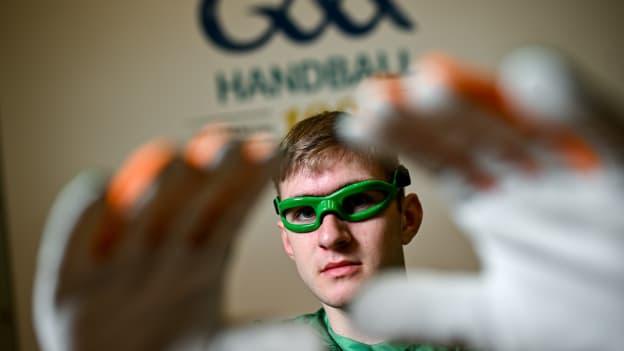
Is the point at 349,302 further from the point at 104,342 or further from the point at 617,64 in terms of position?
the point at 617,64

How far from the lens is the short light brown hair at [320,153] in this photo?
1104 mm

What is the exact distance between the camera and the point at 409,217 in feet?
3.84

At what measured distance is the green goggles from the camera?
3.45 feet

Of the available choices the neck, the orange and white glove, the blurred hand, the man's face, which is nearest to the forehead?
the man's face

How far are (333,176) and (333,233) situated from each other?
0.11 meters

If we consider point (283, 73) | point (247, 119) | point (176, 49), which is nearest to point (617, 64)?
point (283, 73)

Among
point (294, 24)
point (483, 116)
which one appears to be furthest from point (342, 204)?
point (294, 24)

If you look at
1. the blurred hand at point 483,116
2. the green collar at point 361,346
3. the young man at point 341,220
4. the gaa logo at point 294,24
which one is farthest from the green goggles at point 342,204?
the gaa logo at point 294,24

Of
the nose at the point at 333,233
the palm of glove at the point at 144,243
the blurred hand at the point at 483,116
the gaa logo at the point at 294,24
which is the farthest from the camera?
the gaa logo at the point at 294,24

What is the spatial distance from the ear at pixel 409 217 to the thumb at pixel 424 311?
55cm

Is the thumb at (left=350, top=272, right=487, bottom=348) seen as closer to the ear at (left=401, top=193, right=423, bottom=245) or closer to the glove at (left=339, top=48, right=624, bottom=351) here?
the glove at (left=339, top=48, right=624, bottom=351)

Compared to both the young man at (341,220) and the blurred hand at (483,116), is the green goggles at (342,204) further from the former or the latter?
the blurred hand at (483,116)

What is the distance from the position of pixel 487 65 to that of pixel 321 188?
1518 millimetres

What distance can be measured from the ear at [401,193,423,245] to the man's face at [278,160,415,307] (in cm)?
4
